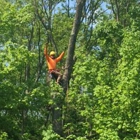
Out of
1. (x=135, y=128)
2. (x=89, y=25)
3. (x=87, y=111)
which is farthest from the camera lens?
(x=89, y=25)

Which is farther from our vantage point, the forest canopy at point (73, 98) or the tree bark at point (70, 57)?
the tree bark at point (70, 57)

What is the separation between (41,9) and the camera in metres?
20.4

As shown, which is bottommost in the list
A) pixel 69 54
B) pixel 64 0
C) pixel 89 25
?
pixel 69 54

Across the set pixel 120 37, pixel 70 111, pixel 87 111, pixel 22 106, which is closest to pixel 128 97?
pixel 87 111

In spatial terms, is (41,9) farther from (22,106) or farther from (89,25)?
(22,106)

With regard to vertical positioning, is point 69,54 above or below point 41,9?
below

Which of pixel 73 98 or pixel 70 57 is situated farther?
pixel 70 57

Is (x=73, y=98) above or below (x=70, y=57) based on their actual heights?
below

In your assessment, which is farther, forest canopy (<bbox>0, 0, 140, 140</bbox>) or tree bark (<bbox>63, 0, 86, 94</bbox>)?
tree bark (<bbox>63, 0, 86, 94</bbox>)

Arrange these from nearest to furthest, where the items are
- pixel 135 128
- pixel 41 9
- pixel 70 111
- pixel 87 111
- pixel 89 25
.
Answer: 1. pixel 135 128
2. pixel 87 111
3. pixel 70 111
4. pixel 41 9
5. pixel 89 25

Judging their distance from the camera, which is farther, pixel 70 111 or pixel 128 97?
pixel 70 111

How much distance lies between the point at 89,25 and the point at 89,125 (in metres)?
10.1

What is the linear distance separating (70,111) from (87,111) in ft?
4.02

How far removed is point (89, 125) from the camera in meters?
12.8
